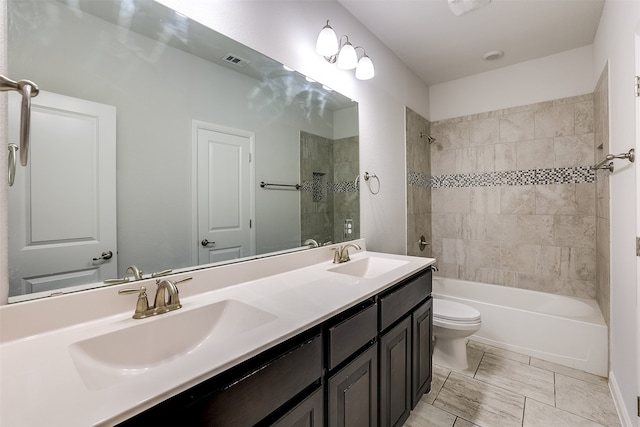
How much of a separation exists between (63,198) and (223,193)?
1.86 ft

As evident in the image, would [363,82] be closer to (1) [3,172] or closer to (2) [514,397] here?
(1) [3,172]

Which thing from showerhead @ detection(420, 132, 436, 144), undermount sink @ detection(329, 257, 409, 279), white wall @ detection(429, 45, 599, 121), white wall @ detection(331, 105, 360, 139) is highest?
white wall @ detection(429, 45, 599, 121)

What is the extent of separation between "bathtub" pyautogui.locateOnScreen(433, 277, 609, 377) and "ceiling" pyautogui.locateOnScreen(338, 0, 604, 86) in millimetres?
2260

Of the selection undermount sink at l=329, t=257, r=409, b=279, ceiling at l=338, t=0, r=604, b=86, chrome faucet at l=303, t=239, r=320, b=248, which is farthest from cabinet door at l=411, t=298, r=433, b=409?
ceiling at l=338, t=0, r=604, b=86

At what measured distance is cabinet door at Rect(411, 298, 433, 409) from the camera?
1557 millimetres

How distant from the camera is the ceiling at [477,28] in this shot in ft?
6.61

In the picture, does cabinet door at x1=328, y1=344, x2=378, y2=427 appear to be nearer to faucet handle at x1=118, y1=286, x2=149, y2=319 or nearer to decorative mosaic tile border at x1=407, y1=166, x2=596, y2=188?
faucet handle at x1=118, y1=286, x2=149, y2=319

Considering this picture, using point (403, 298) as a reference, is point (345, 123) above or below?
above

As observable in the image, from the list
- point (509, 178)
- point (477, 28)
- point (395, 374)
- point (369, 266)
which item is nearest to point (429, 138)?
point (509, 178)

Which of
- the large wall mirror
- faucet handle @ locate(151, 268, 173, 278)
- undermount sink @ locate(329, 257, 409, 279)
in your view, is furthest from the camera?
undermount sink @ locate(329, 257, 409, 279)

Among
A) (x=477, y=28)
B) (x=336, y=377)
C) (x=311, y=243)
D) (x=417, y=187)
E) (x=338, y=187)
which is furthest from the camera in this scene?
(x=417, y=187)

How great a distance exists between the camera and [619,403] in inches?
66.2

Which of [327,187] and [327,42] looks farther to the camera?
[327,187]

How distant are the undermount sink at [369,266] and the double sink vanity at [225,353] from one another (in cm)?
25
